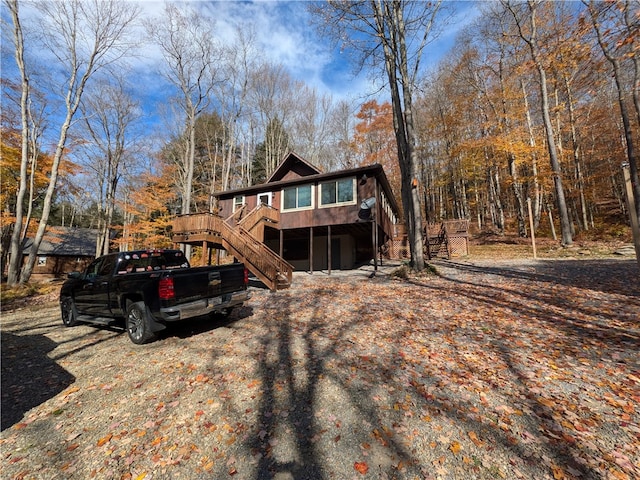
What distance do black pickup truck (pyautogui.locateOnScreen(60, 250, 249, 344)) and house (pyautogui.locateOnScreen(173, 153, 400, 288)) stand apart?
4219 millimetres

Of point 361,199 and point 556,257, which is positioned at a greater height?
point 361,199

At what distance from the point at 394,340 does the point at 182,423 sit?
374 cm

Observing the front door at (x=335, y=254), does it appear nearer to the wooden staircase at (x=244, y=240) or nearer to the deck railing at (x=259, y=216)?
the deck railing at (x=259, y=216)

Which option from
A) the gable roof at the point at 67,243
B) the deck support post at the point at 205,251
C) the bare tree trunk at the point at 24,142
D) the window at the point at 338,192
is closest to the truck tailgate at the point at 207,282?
the deck support post at the point at 205,251

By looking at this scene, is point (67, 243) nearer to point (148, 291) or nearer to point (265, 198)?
point (265, 198)

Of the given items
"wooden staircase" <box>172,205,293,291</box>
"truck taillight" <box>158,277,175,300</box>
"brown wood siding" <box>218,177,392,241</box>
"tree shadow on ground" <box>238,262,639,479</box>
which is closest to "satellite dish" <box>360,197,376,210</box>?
"brown wood siding" <box>218,177,392,241</box>

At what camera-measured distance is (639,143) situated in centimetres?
1920

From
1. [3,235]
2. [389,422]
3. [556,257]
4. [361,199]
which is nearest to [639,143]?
[556,257]

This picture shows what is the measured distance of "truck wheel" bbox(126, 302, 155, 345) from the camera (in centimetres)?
537

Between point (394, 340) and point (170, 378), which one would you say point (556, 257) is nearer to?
point (394, 340)

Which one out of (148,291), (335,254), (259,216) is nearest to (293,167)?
(259,216)

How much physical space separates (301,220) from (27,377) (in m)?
12.9

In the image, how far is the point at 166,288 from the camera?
5051mm

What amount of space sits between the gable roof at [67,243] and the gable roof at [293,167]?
87.5ft
